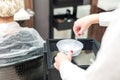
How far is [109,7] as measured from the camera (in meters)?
1.73

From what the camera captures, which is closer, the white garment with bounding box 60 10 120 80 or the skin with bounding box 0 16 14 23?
the white garment with bounding box 60 10 120 80

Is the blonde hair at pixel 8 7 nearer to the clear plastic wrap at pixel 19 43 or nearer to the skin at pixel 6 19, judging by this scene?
the skin at pixel 6 19

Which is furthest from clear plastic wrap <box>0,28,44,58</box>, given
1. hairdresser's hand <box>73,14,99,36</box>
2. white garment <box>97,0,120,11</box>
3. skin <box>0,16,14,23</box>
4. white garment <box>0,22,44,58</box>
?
white garment <box>97,0,120,11</box>

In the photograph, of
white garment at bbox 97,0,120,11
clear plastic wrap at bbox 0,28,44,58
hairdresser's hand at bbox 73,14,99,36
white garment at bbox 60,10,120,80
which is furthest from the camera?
white garment at bbox 97,0,120,11

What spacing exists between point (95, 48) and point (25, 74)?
1.76ft

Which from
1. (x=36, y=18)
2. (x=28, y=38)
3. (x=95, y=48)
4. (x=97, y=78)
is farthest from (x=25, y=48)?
(x=97, y=78)

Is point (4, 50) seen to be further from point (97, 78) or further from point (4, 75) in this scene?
point (97, 78)

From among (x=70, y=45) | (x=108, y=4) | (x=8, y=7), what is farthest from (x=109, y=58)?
(x=108, y=4)

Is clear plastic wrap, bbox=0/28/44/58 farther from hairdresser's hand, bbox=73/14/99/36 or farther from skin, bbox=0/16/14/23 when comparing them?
hairdresser's hand, bbox=73/14/99/36

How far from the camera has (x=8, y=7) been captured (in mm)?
1430

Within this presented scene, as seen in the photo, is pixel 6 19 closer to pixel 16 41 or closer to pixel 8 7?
pixel 8 7

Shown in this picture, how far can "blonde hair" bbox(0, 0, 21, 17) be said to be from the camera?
4.67 feet

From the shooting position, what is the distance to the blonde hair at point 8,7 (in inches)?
56.1

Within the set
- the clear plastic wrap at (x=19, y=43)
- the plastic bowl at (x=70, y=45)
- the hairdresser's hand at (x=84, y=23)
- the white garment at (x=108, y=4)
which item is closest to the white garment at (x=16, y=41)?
the clear plastic wrap at (x=19, y=43)
